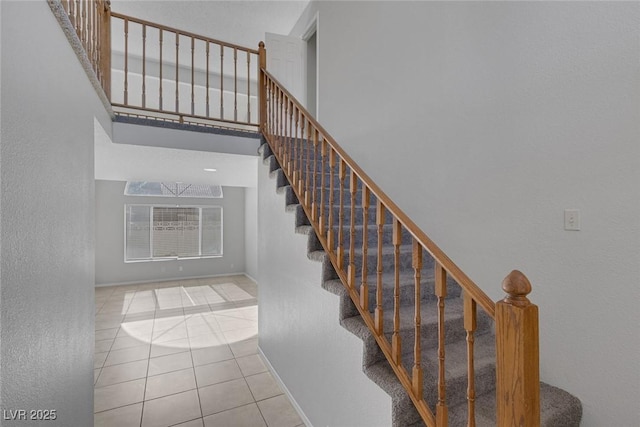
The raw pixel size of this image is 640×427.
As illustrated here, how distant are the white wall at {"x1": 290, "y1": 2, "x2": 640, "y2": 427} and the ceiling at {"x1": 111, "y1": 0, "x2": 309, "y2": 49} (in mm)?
2717

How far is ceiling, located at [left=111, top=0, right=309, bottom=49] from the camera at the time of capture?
4.38 m

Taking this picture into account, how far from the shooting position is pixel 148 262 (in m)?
6.98

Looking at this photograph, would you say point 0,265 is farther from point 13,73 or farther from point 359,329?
point 359,329

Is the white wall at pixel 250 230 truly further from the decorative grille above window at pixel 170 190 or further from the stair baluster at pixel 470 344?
the stair baluster at pixel 470 344

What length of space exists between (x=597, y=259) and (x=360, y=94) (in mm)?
2669

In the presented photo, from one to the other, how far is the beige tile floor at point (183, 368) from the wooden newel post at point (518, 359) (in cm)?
181

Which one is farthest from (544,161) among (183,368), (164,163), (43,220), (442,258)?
(164,163)

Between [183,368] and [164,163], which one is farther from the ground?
[164,163]

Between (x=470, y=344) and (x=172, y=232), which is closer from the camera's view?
(x=470, y=344)

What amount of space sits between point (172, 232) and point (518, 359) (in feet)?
24.9

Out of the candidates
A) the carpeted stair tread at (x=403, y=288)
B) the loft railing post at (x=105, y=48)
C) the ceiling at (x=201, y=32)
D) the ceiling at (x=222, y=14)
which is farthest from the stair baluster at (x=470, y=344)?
the ceiling at (x=222, y=14)

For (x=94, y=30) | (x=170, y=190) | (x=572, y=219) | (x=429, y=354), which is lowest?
(x=429, y=354)

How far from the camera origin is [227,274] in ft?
25.4

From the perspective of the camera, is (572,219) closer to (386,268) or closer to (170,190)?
(386,268)
